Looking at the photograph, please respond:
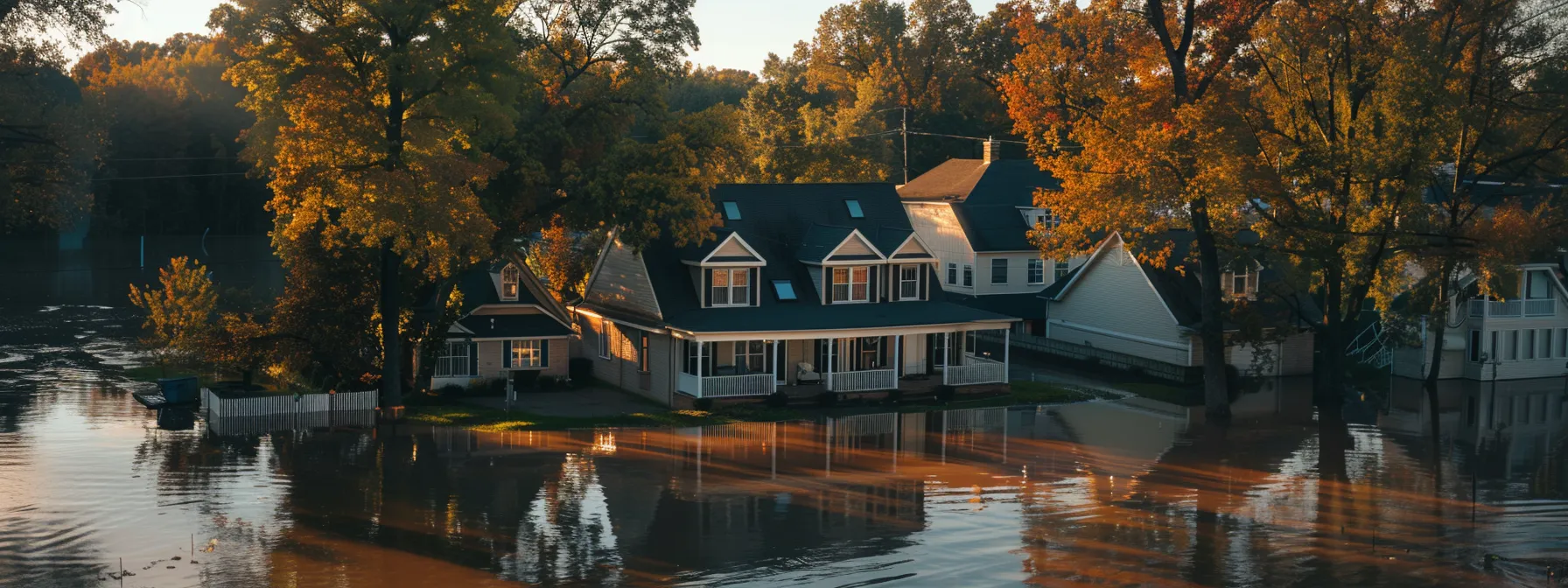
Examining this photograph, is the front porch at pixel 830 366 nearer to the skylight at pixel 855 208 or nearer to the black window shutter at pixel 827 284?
the black window shutter at pixel 827 284

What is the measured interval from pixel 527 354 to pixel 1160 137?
22.4 meters

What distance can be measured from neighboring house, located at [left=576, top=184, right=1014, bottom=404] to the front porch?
44mm

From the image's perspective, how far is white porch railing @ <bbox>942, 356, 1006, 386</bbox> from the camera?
152 feet

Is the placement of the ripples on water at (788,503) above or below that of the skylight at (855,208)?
below

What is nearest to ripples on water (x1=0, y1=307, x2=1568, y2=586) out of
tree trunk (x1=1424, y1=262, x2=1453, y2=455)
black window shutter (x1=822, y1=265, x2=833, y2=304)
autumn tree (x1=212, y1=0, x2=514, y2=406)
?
tree trunk (x1=1424, y1=262, x2=1453, y2=455)

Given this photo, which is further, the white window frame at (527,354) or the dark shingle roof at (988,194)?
the dark shingle roof at (988,194)

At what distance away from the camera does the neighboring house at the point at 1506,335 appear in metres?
50.6

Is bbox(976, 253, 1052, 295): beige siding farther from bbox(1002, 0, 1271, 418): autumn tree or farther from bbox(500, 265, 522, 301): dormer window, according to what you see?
bbox(500, 265, 522, 301): dormer window

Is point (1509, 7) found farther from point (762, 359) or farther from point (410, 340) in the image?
point (410, 340)

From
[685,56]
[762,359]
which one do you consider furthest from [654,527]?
[685,56]

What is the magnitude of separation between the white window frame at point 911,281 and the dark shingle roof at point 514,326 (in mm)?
11784

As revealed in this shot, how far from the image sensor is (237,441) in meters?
36.5

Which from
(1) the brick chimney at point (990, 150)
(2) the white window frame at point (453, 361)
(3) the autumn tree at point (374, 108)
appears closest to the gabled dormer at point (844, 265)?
(2) the white window frame at point (453, 361)

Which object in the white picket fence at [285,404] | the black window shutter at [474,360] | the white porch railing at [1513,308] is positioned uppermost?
the white porch railing at [1513,308]
